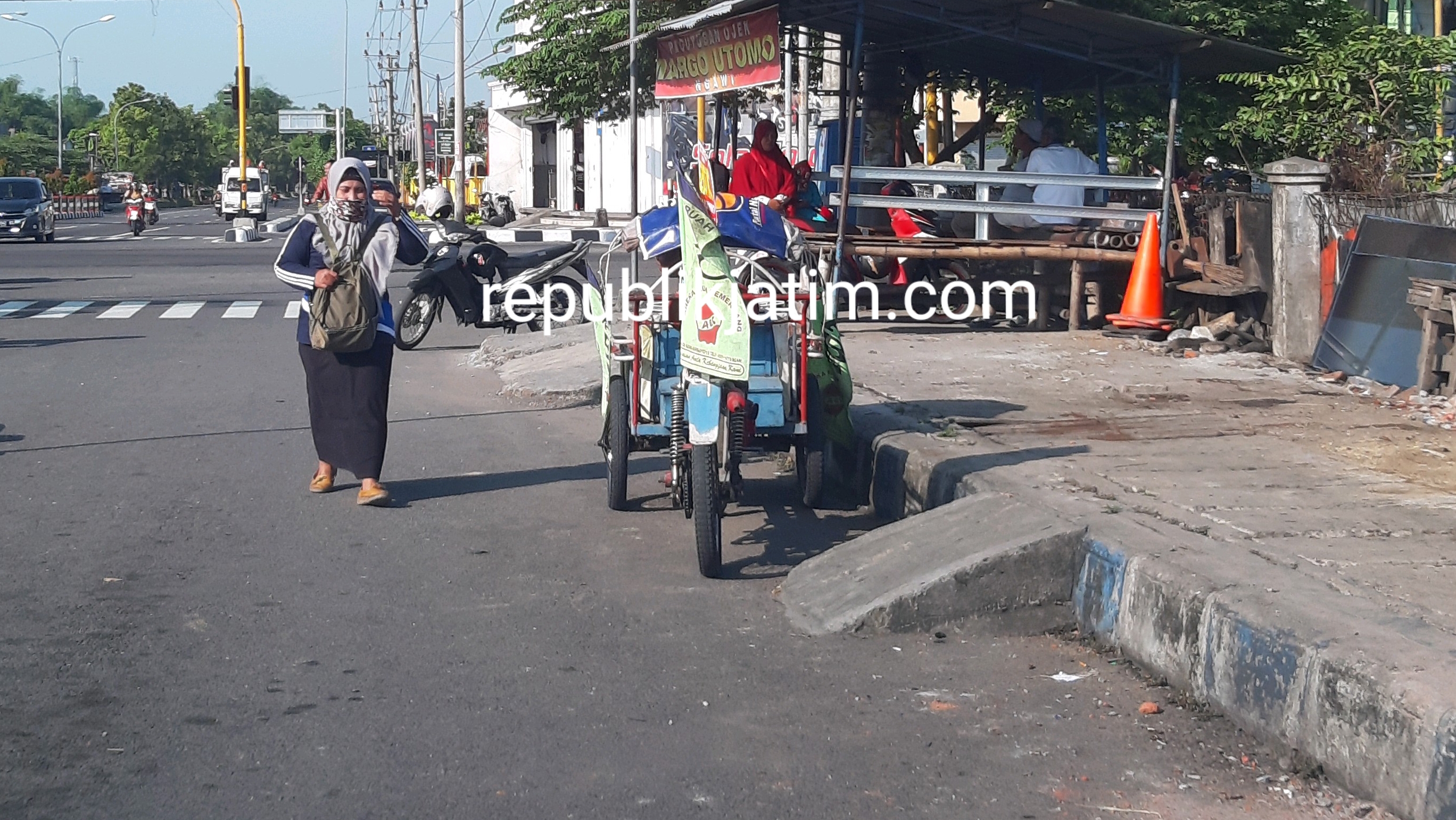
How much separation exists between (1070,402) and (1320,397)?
1496mm

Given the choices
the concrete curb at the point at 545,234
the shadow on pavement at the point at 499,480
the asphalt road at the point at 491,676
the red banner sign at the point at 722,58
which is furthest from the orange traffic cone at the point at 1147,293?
the concrete curb at the point at 545,234

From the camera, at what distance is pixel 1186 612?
14.6ft

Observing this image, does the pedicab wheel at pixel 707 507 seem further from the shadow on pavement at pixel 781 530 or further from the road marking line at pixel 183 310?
the road marking line at pixel 183 310

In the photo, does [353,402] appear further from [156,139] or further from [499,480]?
[156,139]

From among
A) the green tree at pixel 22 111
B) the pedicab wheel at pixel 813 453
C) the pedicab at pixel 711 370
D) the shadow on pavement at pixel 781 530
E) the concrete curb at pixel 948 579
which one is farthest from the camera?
the green tree at pixel 22 111

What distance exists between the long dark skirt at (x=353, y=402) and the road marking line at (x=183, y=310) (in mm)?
10228

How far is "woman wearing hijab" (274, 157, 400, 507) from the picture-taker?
701 cm

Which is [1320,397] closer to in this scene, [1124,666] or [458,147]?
[1124,666]

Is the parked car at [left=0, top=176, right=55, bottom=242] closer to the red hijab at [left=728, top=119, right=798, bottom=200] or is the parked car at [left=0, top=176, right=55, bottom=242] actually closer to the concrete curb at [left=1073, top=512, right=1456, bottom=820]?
the red hijab at [left=728, top=119, right=798, bottom=200]

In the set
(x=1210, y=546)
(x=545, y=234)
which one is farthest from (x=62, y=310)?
(x=545, y=234)

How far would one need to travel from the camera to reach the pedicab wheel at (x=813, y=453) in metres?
6.67

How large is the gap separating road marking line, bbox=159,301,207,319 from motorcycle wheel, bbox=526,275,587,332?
4.55m

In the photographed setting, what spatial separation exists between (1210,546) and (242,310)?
14633mm

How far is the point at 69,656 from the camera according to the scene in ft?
15.6
